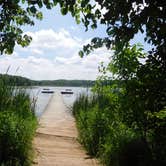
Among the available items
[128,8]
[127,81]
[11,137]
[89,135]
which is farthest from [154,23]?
[89,135]

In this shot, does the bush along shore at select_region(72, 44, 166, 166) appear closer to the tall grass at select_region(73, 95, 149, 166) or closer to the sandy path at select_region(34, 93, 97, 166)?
the tall grass at select_region(73, 95, 149, 166)

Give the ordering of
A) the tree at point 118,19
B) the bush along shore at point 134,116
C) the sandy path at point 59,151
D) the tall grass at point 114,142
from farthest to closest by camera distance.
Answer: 1. the sandy path at point 59,151
2. the tall grass at point 114,142
3. the bush along shore at point 134,116
4. the tree at point 118,19

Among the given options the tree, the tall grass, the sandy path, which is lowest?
the sandy path

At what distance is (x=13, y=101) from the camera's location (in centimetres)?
848

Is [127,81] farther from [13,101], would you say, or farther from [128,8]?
[13,101]

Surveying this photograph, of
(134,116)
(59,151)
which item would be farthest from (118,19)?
(59,151)

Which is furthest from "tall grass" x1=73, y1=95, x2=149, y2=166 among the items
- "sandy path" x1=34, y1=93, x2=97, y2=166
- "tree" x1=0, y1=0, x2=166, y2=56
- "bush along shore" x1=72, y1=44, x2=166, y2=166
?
"tree" x1=0, y1=0, x2=166, y2=56

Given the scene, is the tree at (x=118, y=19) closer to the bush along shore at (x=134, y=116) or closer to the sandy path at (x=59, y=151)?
the bush along shore at (x=134, y=116)

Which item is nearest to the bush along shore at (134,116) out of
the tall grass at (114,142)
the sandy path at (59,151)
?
the tall grass at (114,142)

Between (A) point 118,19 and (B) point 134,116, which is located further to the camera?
(B) point 134,116

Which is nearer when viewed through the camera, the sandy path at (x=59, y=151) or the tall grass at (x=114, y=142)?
the tall grass at (x=114, y=142)

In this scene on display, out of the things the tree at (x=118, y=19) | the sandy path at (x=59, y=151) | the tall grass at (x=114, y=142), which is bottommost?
the sandy path at (x=59, y=151)

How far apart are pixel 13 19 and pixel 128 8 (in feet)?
6.09

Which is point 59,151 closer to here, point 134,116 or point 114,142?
point 114,142
